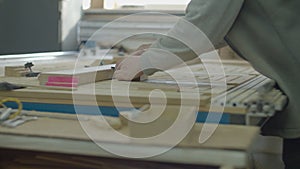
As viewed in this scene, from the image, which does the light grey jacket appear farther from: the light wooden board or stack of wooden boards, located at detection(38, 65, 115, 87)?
the light wooden board

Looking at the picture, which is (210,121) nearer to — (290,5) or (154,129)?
(154,129)

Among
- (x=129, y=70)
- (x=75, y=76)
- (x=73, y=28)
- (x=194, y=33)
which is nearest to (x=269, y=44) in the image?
(x=194, y=33)

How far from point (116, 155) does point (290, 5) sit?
563mm

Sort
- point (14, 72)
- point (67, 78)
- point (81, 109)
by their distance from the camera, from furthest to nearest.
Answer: point (14, 72) < point (67, 78) < point (81, 109)

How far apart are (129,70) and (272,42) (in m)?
0.32

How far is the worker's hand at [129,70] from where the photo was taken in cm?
99

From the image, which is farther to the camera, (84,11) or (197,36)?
(84,11)

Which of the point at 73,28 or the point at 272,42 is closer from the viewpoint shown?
the point at 272,42

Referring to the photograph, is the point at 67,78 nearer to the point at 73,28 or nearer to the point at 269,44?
the point at 269,44

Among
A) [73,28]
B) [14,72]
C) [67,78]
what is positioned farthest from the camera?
[73,28]

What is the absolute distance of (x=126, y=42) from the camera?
2.38 metres

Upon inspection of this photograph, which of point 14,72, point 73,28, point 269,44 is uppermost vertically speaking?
point 269,44

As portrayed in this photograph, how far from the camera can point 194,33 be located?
0.90 metres

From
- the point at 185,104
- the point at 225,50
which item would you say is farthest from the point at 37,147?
the point at 225,50
